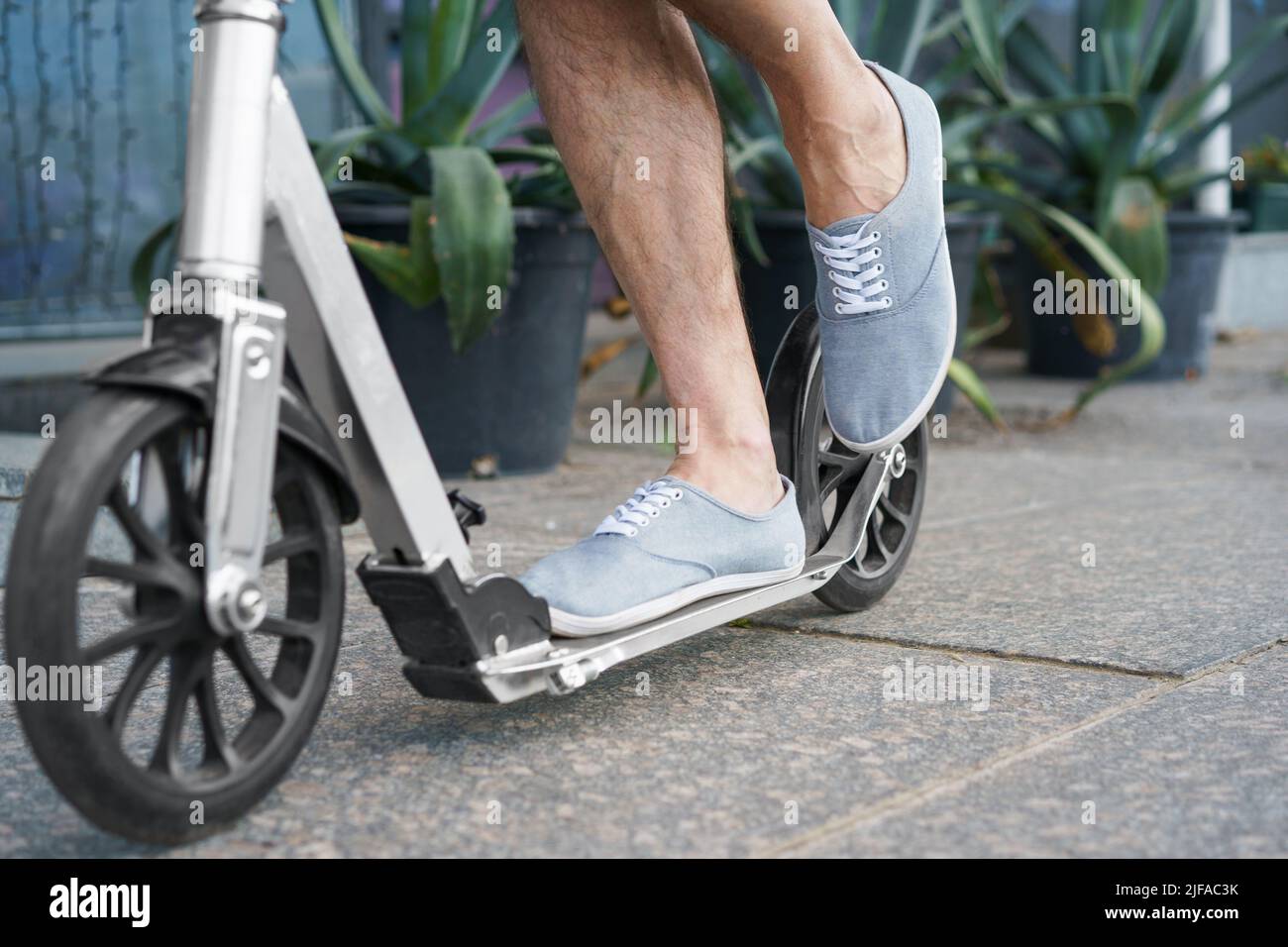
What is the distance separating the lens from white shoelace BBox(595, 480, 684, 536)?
1334 millimetres

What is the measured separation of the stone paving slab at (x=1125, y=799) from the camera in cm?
99

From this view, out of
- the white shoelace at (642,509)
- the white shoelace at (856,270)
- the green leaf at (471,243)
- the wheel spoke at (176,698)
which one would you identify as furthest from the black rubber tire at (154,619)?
the green leaf at (471,243)

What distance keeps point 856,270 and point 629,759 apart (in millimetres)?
522

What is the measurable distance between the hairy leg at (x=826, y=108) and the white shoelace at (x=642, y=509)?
302 mm

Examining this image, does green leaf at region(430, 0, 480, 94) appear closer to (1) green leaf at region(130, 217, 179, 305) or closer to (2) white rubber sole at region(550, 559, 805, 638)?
(1) green leaf at region(130, 217, 179, 305)

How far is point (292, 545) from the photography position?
1.03 metres

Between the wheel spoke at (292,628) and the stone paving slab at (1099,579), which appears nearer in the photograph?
the wheel spoke at (292,628)

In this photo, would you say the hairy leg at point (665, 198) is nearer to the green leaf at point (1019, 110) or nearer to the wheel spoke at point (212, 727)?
the wheel spoke at point (212, 727)

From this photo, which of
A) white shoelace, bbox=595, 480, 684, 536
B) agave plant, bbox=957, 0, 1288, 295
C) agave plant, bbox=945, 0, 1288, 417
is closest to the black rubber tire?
white shoelace, bbox=595, 480, 684, 536

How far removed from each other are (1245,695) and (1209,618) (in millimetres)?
299

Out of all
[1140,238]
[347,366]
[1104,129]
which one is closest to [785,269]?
[1140,238]

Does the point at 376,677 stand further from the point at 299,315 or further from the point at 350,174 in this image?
the point at 350,174

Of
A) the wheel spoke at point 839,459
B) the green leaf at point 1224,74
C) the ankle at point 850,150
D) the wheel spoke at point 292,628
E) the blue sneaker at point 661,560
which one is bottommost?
the wheel spoke at point 292,628
